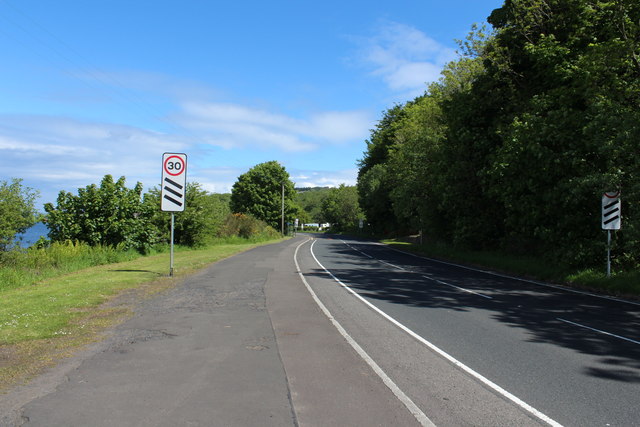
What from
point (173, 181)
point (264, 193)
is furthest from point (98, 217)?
point (264, 193)

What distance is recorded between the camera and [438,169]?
29094mm

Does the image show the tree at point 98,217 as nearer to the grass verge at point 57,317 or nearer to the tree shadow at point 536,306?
the grass verge at point 57,317

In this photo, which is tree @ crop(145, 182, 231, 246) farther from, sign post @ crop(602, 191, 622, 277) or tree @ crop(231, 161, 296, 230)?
tree @ crop(231, 161, 296, 230)

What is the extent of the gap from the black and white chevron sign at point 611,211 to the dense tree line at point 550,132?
1.20ft

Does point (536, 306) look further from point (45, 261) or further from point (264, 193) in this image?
point (264, 193)

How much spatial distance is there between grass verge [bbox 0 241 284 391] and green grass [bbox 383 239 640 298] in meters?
13.3

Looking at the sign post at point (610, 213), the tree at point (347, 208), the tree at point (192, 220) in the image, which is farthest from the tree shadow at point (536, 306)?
the tree at point (347, 208)

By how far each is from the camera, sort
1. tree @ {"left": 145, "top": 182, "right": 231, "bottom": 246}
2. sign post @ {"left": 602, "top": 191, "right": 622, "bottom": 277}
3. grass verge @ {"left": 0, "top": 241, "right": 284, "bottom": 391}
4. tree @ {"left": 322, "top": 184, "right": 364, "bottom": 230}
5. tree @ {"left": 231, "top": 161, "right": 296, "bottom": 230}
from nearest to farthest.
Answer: grass verge @ {"left": 0, "top": 241, "right": 284, "bottom": 391}
sign post @ {"left": 602, "top": 191, "right": 622, "bottom": 277}
tree @ {"left": 145, "top": 182, "right": 231, "bottom": 246}
tree @ {"left": 231, "top": 161, "right": 296, "bottom": 230}
tree @ {"left": 322, "top": 184, "right": 364, "bottom": 230}

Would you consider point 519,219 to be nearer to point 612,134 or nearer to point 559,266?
point 559,266

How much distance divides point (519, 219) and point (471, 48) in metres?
12.3

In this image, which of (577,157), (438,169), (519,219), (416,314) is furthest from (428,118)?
(416,314)

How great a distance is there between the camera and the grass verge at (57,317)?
5.85 m

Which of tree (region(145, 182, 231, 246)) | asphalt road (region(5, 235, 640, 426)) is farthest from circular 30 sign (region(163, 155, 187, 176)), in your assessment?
tree (region(145, 182, 231, 246))

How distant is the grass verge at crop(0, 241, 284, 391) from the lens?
230 inches
